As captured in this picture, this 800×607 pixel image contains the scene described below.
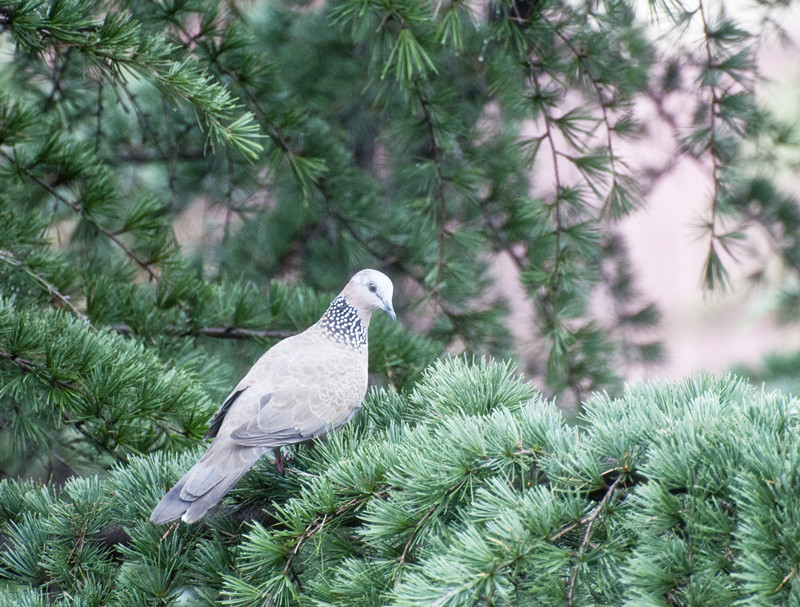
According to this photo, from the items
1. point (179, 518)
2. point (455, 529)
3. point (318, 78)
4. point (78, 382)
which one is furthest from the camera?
point (318, 78)

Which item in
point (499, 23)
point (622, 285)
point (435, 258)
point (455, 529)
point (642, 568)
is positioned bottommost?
Answer: point (622, 285)

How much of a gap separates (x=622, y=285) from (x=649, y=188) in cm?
43

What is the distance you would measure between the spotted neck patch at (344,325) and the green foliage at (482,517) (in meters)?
0.46

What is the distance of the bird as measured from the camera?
1246 mm

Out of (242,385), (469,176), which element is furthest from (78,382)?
(469,176)

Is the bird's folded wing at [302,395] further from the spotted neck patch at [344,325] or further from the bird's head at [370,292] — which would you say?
the bird's head at [370,292]

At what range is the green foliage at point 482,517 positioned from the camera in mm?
845

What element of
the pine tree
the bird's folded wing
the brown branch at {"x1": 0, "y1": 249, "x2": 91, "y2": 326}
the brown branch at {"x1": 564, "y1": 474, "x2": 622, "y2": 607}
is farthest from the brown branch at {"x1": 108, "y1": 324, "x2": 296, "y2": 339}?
the brown branch at {"x1": 564, "y1": 474, "x2": 622, "y2": 607}

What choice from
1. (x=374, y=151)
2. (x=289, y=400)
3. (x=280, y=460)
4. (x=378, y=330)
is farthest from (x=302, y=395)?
(x=374, y=151)

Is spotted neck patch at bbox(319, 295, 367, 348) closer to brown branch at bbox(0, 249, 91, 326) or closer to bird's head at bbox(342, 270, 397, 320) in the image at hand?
bird's head at bbox(342, 270, 397, 320)

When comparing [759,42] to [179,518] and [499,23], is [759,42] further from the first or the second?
[179,518]

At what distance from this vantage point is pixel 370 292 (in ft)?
6.34

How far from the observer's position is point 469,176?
7.21ft

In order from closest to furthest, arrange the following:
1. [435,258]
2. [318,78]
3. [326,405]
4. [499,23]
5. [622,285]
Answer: [326,405] < [499,23] < [435,258] < [318,78] < [622,285]
